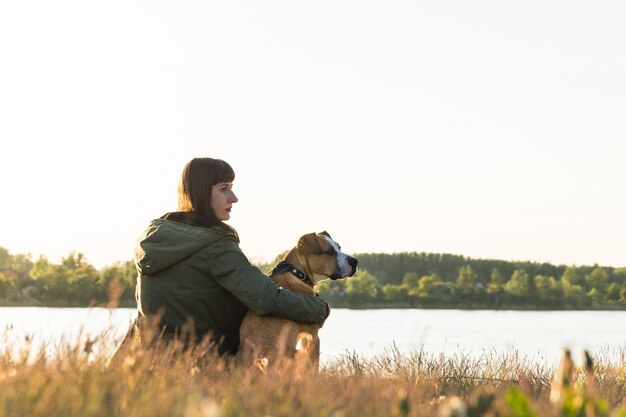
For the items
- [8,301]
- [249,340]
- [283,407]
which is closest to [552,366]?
[249,340]

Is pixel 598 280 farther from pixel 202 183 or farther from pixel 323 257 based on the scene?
pixel 202 183

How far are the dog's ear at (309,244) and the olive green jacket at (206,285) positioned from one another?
36.4 inches

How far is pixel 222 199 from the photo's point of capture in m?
6.57

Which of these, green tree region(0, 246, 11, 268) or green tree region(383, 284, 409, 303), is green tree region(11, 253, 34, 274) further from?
green tree region(383, 284, 409, 303)

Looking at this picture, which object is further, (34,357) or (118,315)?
(118,315)

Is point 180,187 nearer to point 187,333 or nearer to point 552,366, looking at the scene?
point 187,333

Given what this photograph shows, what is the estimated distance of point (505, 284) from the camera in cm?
12106

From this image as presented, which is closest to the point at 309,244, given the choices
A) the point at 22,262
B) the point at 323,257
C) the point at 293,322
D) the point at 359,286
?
the point at 323,257

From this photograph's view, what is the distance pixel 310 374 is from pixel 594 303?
11814 centimetres

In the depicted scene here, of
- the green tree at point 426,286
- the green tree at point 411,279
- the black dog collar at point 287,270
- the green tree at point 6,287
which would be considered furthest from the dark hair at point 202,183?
the green tree at point 411,279

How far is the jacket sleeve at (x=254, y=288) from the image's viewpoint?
6184 millimetres

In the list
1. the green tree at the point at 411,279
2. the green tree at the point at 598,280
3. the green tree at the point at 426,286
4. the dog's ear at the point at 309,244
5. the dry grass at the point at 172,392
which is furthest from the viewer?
the green tree at the point at 411,279

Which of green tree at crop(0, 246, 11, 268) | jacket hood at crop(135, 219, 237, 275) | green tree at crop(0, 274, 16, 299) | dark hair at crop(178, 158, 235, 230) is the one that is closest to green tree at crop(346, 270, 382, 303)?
green tree at crop(0, 274, 16, 299)

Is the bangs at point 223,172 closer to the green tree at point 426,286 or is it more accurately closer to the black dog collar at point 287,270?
the black dog collar at point 287,270
